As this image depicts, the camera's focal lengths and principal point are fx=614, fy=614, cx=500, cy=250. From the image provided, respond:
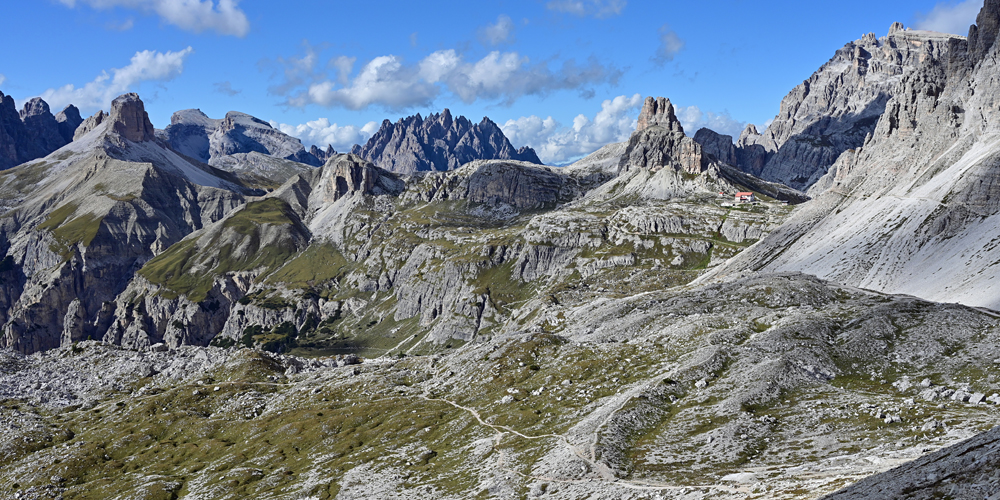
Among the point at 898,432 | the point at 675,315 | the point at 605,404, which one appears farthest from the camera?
the point at 675,315

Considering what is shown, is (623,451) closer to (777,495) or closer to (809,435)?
(809,435)

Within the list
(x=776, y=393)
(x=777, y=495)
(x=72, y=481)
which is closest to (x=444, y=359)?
(x=72, y=481)

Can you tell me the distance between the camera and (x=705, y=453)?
222ft

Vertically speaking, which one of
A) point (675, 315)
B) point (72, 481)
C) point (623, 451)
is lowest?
point (72, 481)

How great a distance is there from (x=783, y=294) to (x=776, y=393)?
77393 millimetres

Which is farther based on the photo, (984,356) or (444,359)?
(444,359)

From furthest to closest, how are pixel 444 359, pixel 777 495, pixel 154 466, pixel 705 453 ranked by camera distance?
1. pixel 444 359
2. pixel 154 466
3. pixel 705 453
4. pixel 777 495

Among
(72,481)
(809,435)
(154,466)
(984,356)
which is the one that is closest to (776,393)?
(809,435)

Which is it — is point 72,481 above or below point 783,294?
below

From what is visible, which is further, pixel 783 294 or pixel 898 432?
pixel 783 294

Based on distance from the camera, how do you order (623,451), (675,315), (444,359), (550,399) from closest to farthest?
(623,451) < (550,399) < (675,315) < (444,359)

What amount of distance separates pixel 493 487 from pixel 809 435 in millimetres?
35661

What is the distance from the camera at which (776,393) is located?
85062mm

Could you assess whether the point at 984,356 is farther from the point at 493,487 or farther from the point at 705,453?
the point at 493,487
